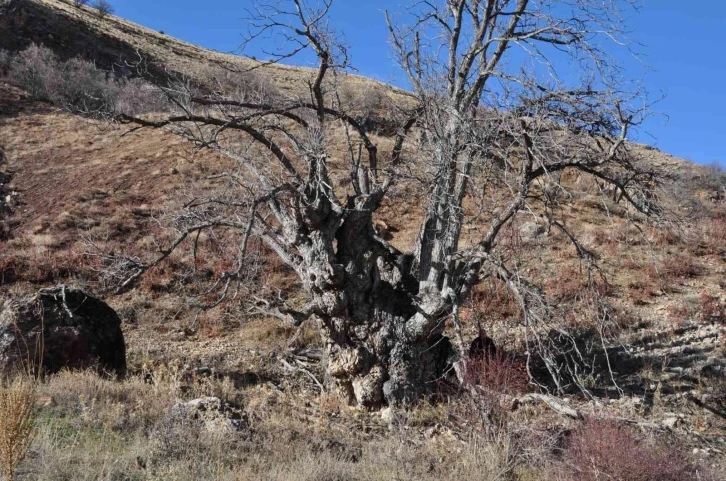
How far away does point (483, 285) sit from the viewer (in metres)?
15.3

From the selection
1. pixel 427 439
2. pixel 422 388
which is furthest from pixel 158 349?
pixel 427 439

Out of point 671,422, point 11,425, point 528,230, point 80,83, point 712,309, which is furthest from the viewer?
point 80,83

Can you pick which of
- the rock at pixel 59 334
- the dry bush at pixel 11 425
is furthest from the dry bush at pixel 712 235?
the dry bush at pixel 11 425

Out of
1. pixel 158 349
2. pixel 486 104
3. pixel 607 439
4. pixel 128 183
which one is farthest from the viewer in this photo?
pixel 128 183

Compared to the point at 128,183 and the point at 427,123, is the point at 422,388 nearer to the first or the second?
the point at 427,123

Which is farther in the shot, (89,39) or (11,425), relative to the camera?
(89,39)

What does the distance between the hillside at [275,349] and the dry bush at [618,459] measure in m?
0.09

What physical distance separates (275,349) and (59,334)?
3.67 m

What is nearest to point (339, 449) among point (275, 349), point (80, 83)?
point (275, 349)

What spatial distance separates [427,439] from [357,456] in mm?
1162

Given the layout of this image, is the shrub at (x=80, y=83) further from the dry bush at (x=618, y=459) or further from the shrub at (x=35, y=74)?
the dry bush at (x=618, y=459)

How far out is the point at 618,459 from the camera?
5.33 meters

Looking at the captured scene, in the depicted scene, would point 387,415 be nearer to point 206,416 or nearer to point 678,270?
point 206,416

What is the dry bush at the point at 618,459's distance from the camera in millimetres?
5254
